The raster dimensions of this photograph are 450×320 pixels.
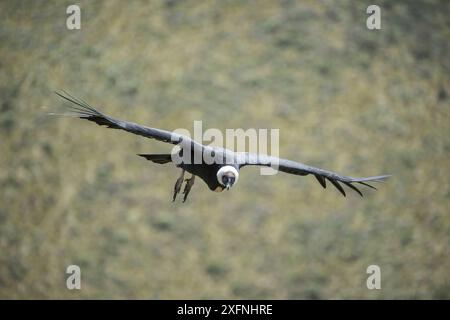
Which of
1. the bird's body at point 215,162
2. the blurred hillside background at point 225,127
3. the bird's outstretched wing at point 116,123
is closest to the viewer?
the bird's outstretched wing at point 116,123

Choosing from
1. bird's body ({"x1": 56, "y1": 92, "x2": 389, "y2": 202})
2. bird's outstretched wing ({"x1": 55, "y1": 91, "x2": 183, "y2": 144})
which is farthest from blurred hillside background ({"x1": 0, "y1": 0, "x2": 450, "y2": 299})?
bird's outstretched wing ({"x1": 55, "y1": 91, "x2": 183, "y2": 144})

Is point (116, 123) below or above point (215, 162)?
above

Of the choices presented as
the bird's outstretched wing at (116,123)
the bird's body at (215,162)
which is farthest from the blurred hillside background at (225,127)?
the bird's outstretched wing at (116,123)

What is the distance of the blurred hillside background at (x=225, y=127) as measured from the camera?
413 inches

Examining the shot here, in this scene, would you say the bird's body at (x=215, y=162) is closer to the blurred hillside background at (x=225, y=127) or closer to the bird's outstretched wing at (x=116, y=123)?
the bird's outstretched wing at (x=116, y=123)

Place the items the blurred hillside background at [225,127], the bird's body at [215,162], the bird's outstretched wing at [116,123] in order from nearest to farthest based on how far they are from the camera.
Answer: the bird's outstretched wing at [116,123] < the bird's body at [215,162] < the blurred hillside background at [225,127]

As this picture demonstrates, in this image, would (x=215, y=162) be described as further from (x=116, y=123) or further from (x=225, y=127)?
(x=225, y=127)

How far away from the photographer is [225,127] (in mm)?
10719

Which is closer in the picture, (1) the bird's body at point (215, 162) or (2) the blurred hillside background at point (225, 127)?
(1) the bird's body at point (215, 162)

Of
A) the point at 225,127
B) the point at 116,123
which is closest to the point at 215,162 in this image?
the point at 116,123

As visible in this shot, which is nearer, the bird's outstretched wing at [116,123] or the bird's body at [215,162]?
the bird's outstretched wing at [116,123]

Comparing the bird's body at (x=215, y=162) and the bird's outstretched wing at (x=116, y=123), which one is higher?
the bird's outstretched wing at (x=116, y=123)

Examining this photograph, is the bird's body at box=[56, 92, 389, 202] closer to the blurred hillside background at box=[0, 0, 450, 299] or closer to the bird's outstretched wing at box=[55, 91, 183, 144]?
the bird's outstretched wing at box=[55, 91, 183, 144]

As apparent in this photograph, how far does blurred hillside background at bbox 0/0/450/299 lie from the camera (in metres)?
10.5
